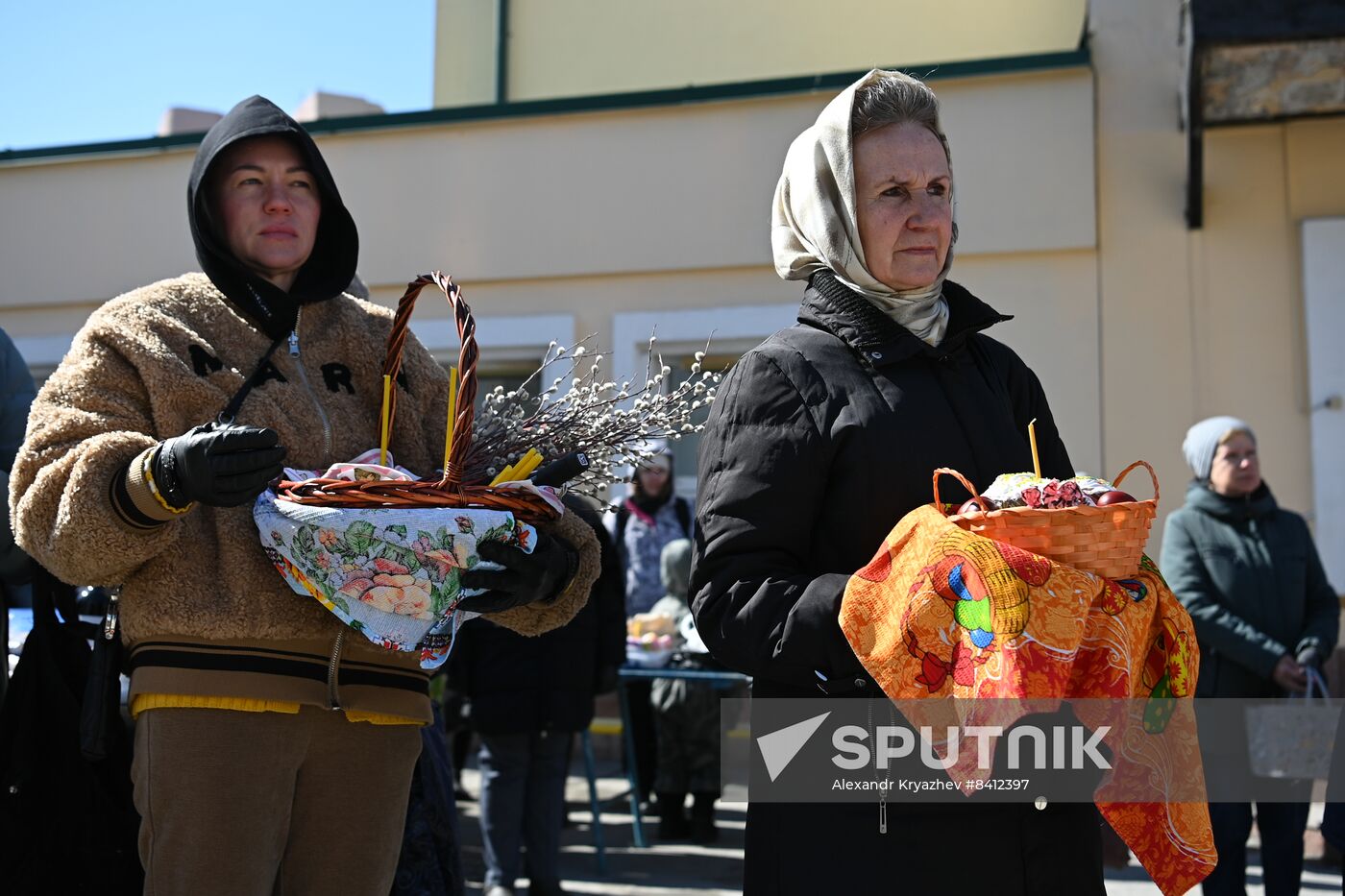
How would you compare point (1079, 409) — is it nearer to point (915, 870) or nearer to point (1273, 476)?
point (1273, 476)

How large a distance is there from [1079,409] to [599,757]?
146 inches

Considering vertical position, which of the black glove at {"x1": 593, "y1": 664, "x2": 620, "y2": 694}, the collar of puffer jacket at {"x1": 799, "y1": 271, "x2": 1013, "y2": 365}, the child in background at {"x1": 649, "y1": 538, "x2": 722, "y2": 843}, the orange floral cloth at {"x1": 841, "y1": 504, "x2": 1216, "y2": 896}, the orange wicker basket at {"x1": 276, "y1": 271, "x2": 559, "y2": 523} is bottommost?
the child in background at {"x1": 649, "y1": 538, "x2": 722, "y2": 843}

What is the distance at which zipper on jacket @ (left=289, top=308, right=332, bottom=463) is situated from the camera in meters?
2.38

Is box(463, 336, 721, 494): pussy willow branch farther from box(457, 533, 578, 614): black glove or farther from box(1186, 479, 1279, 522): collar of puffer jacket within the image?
box(1186, 479, 1279, 522): collar of puffer jacket

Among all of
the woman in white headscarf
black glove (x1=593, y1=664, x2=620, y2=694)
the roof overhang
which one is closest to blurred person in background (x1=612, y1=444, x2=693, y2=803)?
black glove (x1=593, y1=664, x2=620, y2=694)

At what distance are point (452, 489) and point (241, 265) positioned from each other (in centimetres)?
67

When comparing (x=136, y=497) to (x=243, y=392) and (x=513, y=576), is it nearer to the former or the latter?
(x=243, y=392)

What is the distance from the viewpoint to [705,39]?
10172mm

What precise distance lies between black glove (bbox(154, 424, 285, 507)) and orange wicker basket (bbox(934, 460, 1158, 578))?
1.03 m

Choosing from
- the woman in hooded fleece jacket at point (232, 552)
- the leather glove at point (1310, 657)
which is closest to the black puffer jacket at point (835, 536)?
the woman in hooded fleece jacket at point (232, 552)

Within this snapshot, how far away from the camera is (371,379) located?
255 cm

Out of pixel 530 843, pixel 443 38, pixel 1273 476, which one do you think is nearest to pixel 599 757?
pixel 530 843

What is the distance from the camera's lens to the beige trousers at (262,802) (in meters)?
2.12
